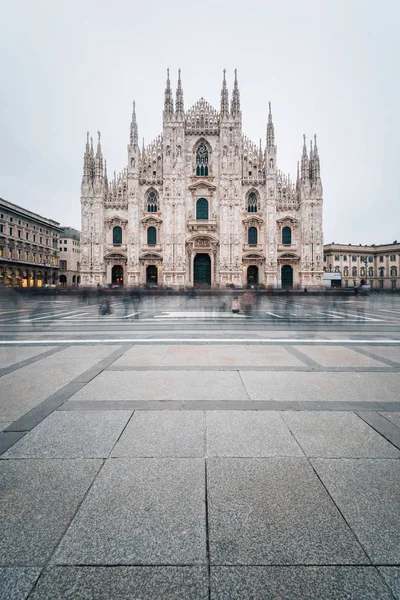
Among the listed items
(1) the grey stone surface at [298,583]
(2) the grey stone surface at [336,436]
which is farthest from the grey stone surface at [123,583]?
(2) the grey stone surface at [336,436]

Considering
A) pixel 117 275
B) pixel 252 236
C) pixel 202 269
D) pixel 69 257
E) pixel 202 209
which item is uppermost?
pixel 202 209

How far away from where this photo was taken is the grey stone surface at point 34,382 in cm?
378

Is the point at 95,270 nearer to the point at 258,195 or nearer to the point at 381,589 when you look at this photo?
the point at 258,195

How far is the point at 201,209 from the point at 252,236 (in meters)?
7.83

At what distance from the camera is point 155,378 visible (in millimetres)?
4840

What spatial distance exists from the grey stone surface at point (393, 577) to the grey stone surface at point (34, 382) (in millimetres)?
3590

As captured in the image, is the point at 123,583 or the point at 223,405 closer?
the point at 123,583

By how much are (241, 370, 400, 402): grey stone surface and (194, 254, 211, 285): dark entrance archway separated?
122ft

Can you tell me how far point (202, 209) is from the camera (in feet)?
135

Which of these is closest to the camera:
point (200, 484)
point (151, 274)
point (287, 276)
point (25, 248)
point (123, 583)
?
point (123, 583)

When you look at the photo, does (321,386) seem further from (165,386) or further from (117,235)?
(117,235)

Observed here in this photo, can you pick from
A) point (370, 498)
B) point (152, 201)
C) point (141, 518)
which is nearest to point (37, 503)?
point (141, 518)

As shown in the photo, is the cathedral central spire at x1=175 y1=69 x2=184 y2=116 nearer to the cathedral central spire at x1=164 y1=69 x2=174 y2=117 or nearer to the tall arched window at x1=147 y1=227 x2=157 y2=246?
the cathedral central spire at x1=164 y1=69 x2=174 y2=117

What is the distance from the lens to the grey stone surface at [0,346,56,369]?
5871 mm
